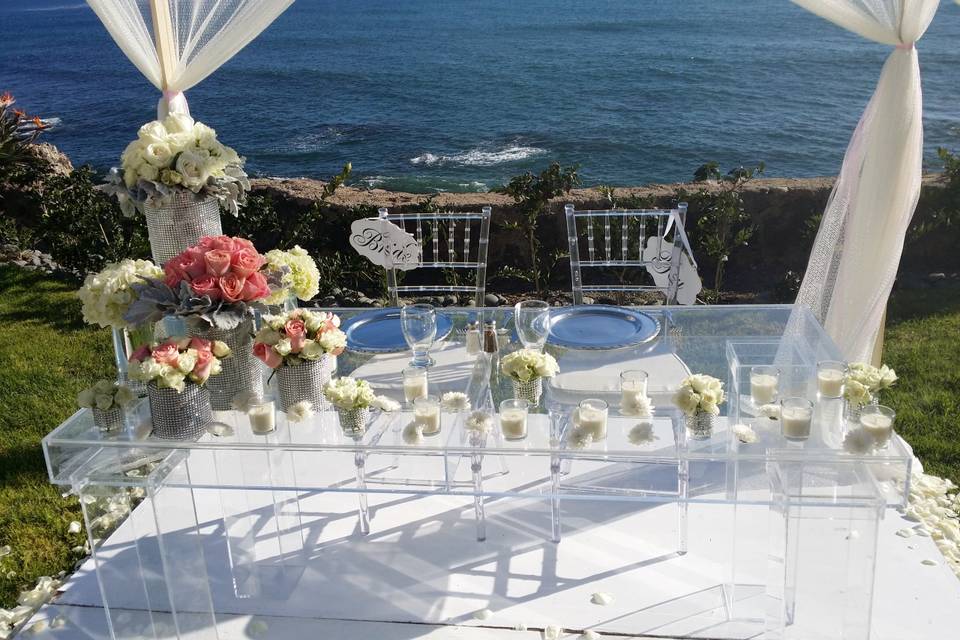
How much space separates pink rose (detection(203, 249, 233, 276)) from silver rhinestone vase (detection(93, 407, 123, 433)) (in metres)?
0.41

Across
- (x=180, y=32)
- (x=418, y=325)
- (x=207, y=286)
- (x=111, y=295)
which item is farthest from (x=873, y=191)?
(x=180, y=32)

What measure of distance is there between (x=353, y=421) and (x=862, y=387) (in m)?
1.15

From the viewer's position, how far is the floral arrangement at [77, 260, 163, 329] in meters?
2.10

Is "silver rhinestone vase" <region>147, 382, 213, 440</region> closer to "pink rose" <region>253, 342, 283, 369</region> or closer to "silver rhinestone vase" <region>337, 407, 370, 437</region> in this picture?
"pink rose" <region>253, 342, 283, 369</region>

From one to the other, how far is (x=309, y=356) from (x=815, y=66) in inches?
936

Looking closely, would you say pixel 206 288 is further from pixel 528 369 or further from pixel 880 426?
pixel 880 426

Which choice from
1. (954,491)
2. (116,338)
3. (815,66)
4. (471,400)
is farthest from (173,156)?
(815,66)

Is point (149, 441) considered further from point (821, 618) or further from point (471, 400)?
point (821, 618)

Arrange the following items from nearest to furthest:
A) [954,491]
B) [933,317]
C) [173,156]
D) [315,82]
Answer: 1. [173,156]
2. [954,491]
3. [933,317]
4. [315,82]

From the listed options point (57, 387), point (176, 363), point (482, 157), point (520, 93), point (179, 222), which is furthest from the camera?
point (520, 93)

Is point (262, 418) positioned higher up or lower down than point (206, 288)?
lower down

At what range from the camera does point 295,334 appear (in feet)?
6.88

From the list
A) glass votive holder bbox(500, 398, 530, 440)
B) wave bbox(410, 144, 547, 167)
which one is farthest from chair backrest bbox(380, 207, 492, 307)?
wave bbox(410, 144, 547, 167)

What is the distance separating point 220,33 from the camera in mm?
3195
